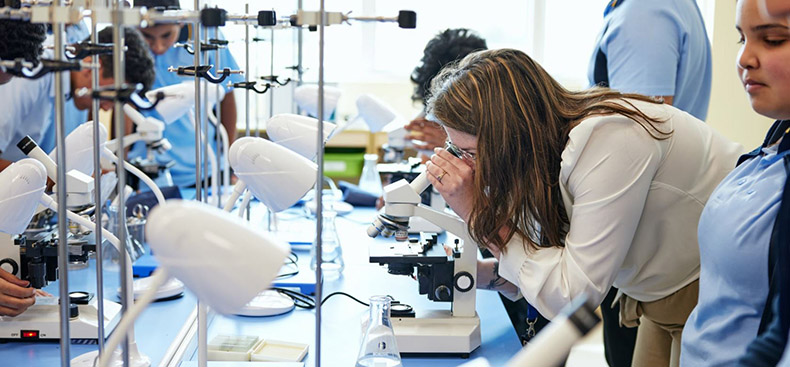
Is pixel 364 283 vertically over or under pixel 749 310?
under

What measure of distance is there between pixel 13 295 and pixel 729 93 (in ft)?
14.1

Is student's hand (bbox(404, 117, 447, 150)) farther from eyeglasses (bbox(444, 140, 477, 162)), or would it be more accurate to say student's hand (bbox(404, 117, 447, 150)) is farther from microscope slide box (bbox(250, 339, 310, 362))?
microscope slide box (bbox(250, 339, 310, 362))

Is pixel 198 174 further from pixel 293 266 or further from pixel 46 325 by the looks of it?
pixel 293 266

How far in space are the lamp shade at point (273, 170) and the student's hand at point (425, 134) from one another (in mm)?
1648

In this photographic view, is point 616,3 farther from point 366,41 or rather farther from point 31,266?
point 366,41

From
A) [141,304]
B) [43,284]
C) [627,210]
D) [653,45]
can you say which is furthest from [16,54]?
[653,45]

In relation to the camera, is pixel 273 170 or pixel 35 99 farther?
pixel 35 99

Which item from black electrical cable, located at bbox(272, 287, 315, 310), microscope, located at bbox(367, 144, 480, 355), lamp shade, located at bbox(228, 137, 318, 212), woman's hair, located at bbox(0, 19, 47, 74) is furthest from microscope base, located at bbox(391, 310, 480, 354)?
woman's hair, located at bbox(0, 19, 47, 74)

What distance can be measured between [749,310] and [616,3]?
150 cm

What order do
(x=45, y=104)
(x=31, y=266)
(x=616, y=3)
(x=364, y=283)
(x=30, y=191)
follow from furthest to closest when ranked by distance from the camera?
(x=45, y=104)
(x=616, y=3)
(x=364, y=283)
(x=31, y=266)
(x=30, y=191)

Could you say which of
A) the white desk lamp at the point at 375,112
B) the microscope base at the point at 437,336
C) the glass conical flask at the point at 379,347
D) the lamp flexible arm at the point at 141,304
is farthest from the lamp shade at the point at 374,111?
the lamp flexible arm at the point at 141,304

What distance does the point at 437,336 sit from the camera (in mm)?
1548

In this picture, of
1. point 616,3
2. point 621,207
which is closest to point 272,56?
point 616,3

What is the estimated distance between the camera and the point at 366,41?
5.61 metres
